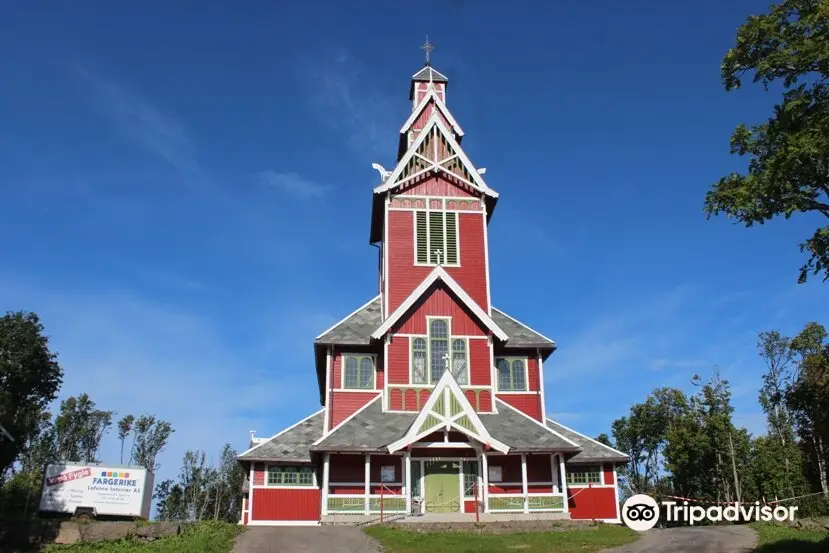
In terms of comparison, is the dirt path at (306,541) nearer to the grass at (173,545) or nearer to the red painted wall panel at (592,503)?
the grass at (173,545)

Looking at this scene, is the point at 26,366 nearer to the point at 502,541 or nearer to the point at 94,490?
the point at 94,490

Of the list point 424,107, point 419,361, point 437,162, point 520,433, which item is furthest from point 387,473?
point 424,107

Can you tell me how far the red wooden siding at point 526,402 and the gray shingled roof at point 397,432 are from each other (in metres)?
1.13

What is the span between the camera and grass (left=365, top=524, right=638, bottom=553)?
18984 mm

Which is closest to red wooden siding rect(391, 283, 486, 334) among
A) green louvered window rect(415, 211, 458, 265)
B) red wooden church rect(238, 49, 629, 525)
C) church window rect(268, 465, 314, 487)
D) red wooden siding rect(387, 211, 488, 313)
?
red wooden church rect(238, 49, 629, 525)

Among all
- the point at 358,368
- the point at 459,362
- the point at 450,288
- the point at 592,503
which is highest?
the point at 450,288

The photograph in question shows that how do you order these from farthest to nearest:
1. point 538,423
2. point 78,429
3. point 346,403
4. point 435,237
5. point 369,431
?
point 78,429, point 435,237, point 346,403, point 538,423, point 369,431

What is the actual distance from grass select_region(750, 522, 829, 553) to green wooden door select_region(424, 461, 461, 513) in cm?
1038

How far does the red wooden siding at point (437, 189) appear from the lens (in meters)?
33.2

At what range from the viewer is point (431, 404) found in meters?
25.6

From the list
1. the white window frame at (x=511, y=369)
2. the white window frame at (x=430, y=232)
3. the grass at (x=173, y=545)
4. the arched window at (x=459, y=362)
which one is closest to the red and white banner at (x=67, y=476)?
the grass at (x=173, y=545)

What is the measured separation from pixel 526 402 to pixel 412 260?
26.7ft

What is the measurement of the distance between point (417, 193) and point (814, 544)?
21.1 m

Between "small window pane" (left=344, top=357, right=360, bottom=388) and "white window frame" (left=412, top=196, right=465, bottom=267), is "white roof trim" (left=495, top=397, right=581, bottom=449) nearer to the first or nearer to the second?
"small window pane" (left=344, top=357, right=360, bottom=388)
